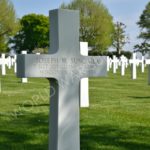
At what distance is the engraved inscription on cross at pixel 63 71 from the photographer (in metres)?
5.30

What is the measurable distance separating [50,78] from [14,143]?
73.2 inches

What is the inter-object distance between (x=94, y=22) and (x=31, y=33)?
62.8 feet

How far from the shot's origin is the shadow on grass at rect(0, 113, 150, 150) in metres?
6.79

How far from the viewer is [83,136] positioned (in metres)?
7.42

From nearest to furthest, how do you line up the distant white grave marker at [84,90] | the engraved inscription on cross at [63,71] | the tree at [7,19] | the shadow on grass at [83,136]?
1. the engraved inscription on cross at [63,71]
2. the shadow on grass at [83,136]
3. the distant white grave marker at [84,90]
4. the tree at [7,19]

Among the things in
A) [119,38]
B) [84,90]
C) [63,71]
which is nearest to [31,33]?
[119,38]

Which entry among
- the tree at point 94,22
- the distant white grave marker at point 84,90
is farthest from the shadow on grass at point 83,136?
the tree at point 94,22

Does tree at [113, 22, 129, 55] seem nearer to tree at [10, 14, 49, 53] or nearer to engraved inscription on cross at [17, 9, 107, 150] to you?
tree at [10, 14, 49, 53]

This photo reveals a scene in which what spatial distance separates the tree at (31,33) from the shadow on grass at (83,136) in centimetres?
6939

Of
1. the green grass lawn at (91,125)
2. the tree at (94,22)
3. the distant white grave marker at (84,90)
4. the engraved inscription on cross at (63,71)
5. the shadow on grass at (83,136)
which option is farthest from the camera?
the tree at (94,22)

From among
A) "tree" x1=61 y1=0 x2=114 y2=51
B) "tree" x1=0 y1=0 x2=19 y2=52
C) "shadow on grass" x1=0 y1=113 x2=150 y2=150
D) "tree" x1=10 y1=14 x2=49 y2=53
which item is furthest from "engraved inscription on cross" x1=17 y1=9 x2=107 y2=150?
"tree" x1=10 y1=14 x2=49 y2=53

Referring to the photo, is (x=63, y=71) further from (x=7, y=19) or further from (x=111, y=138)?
(x=7, y=19)

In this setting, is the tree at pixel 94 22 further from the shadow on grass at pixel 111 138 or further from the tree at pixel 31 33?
the shadow on grass at pixel 111 138

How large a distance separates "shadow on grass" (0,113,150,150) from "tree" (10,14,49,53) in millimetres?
69389
